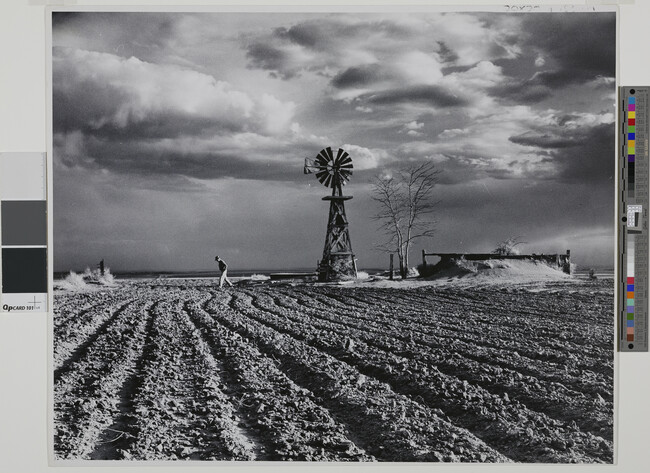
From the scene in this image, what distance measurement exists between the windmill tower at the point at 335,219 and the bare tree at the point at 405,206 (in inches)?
10.5

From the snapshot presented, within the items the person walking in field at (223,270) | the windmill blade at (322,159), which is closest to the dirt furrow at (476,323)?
the person walking in field at (223,270)

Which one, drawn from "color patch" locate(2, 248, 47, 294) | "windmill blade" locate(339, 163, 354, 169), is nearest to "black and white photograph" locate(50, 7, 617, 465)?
"windmill blade" locate(339, 163, 354, 169)

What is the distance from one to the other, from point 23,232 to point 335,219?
237 cm

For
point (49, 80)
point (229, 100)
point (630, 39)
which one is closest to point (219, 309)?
point (229, 100)

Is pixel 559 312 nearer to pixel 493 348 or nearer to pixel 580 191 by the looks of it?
pixel 493 348

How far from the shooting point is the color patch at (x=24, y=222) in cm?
452

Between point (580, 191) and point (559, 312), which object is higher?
point (580, 191)

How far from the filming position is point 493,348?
492cm

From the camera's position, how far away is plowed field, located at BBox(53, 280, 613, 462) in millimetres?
4398

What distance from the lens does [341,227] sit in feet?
16.3

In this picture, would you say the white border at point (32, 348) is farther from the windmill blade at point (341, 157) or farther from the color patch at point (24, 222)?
the windmill blade at point (341, 157)

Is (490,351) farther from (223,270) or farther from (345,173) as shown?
(223,270)

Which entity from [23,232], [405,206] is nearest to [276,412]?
[405,206]

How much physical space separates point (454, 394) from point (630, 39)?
2936 millimetres
